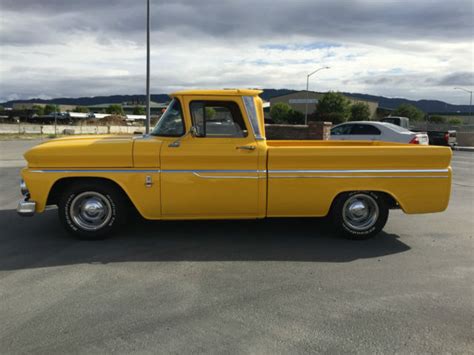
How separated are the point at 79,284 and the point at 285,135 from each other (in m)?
10.2

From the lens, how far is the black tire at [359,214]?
5.64m

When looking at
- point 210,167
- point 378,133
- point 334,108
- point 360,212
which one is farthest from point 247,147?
point 334,108

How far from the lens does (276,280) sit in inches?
172

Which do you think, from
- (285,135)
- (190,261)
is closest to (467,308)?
(190,261)

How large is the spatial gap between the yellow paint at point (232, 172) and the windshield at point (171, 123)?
0.30ft

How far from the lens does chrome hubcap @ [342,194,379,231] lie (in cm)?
567

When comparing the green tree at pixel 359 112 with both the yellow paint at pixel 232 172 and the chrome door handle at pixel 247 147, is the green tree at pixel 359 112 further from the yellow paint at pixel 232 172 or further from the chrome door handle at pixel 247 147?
the chrome door handle at pixel 247 147

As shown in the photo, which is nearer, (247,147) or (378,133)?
(247,147)

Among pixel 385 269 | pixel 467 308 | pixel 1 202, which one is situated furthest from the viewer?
pixel 1 202

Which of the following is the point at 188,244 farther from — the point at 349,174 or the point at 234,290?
the point at 349,174

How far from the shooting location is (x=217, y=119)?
5543 millimetres

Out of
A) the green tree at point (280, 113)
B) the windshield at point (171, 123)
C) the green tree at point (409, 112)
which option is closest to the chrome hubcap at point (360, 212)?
the windshield at point (171, 123)

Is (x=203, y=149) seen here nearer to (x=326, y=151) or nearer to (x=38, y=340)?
(x=326, y=151)

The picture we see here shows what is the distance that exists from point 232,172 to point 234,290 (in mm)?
1730
